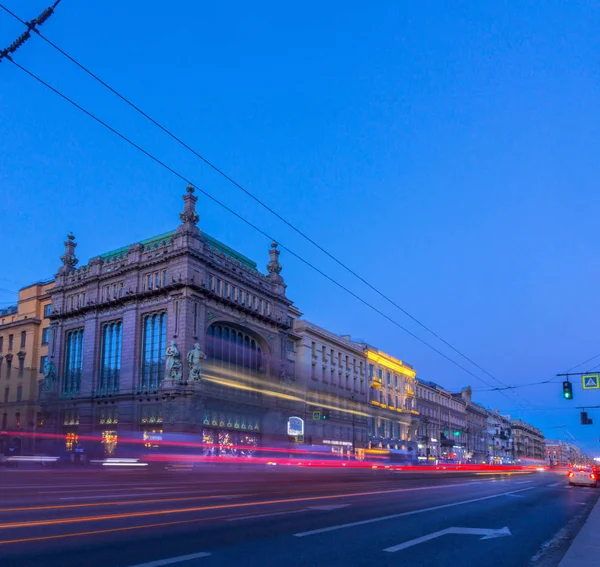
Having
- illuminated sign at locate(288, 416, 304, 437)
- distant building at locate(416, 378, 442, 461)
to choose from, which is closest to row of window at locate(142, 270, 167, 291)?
illuminated sign at locate(288, 416, 304, 437)

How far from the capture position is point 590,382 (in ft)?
124

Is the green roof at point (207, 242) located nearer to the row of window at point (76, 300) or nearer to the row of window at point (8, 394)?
the row of window at point (76, 300)

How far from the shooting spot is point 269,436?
60188 mm

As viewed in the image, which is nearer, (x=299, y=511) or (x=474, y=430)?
(x=299, y=511)

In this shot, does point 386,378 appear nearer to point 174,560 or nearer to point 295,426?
point 295,426

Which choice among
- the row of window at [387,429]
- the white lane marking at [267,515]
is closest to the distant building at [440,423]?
the row of window at [387,429]

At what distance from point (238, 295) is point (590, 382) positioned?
32199 mm

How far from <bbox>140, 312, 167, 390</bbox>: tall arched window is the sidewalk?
4401cm

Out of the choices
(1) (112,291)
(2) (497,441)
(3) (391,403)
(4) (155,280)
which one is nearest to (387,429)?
(3) (391,403)

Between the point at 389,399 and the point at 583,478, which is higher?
the point at 389,399

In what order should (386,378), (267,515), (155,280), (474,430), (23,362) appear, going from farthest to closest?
(474,430) < (386,378) < (23,362) < (155,280) < (267,515)

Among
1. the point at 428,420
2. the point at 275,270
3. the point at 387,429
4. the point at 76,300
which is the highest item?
the point at 275,270

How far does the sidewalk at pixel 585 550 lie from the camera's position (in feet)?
28.7

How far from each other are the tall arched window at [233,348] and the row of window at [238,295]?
8.98ft
